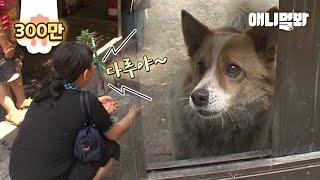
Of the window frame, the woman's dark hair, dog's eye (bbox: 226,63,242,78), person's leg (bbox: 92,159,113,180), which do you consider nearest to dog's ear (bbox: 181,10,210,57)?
dog's eye (bbox: 226,63,242,78)

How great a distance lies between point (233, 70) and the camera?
3328mm

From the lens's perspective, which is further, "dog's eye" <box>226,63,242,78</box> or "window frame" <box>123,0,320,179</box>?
"window frame" <box>123,0,320,179</box>

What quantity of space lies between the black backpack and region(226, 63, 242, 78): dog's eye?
883mm

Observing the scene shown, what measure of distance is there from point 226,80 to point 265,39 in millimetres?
375

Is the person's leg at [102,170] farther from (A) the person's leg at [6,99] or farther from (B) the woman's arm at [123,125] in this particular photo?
(A) the person's leg at [6,99]

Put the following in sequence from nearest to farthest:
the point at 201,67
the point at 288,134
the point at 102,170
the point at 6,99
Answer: the point at 102,170 → the point at 201,67 → the point at 288,134 → the point at 6,99

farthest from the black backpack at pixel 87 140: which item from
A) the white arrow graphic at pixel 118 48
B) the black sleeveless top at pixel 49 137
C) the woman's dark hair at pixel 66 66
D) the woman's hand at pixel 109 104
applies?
the white arrow graphic at pixel 118 48

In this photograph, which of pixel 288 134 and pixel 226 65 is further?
pixel 288 134

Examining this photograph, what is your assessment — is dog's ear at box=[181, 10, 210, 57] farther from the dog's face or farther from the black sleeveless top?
the black sleeveless top

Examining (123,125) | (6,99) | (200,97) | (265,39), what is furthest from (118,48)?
(6,99)

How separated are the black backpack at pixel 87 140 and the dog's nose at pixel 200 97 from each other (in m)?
0.66

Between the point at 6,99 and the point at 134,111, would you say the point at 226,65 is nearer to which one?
the point at 134,111

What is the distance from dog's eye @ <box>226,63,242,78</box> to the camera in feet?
10.9

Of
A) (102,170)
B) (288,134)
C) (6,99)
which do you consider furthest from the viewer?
(6,99)
